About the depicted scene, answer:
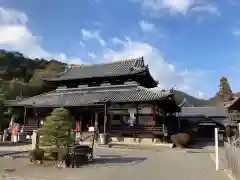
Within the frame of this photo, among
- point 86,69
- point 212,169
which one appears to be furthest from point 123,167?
point 86,69

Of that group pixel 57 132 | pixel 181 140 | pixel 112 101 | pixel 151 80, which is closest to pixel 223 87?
pixel 151 80

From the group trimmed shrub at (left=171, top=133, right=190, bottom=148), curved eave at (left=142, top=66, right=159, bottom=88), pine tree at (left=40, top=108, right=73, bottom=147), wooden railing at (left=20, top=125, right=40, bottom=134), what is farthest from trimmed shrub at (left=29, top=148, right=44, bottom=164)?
curved eave at (left=142, top=66, right=159, bottom=88)

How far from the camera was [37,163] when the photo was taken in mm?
14492

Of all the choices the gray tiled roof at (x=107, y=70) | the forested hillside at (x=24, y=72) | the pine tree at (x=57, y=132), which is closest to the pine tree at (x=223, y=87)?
the forested hillside at (x=24, y=72)

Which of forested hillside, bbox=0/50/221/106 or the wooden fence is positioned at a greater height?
forested hillside, bbox=0/50/221/106

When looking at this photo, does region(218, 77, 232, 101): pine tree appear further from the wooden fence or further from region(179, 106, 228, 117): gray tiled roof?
the wooden fence

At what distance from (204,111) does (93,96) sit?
105 ft

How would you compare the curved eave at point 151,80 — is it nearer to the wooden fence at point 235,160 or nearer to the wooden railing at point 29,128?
the wooden railing at point 29,128

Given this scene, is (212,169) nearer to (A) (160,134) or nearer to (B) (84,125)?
(A) (160,134)

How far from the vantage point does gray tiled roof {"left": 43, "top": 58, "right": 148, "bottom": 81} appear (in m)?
36.0

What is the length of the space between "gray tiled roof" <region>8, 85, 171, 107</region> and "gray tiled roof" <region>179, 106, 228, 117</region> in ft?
82.1

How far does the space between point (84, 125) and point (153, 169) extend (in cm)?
2177

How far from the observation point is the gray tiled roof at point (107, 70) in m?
36.0

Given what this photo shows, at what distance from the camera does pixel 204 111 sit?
191 feet
